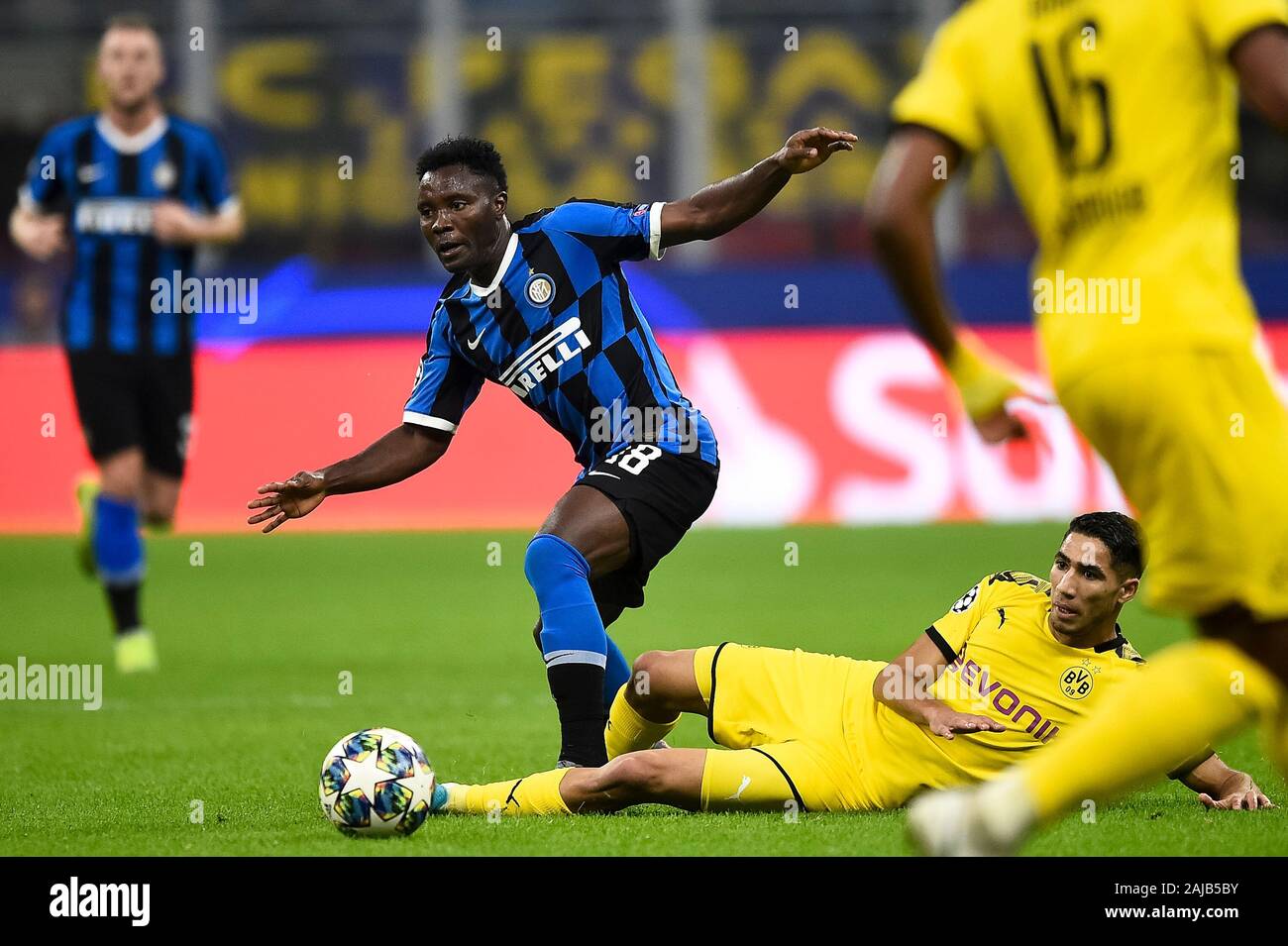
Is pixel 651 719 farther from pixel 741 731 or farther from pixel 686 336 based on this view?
pixel 686 336

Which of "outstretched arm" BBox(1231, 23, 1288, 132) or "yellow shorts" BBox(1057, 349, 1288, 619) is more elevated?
"outstretched arm" BBox(1231, 23, 1288, 132)

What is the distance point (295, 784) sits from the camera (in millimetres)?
5668

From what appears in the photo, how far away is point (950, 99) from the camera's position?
3.23m

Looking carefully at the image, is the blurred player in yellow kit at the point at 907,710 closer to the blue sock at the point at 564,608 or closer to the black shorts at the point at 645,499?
the blue sock at the point at 564,608

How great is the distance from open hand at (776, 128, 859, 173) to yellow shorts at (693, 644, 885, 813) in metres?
1.38

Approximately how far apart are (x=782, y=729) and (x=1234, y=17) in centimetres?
257

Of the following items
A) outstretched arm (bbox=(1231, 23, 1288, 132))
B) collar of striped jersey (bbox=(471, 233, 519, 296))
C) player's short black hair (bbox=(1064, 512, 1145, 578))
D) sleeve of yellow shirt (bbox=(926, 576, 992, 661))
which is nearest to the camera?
outstretched arm (bbox=(1231, 23, 1288, 132))

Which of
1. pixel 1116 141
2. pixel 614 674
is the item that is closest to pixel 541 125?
pixel 614 674

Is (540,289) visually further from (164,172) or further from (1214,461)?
(164,172)

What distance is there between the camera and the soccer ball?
4621 mm

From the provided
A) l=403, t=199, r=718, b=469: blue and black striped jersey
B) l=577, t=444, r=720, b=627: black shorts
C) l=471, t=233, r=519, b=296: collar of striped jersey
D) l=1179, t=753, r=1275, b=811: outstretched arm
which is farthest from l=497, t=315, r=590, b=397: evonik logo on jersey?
l=1179, t=753, r=1275, b=811: outstretched arm

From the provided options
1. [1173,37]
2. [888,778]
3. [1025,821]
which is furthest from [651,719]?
[1173,37]

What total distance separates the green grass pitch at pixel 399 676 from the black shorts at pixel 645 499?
759 mm

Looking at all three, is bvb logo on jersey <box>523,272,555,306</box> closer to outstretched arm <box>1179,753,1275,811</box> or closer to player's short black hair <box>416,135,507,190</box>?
player's short black hair <box>416,135,507,190</box>
